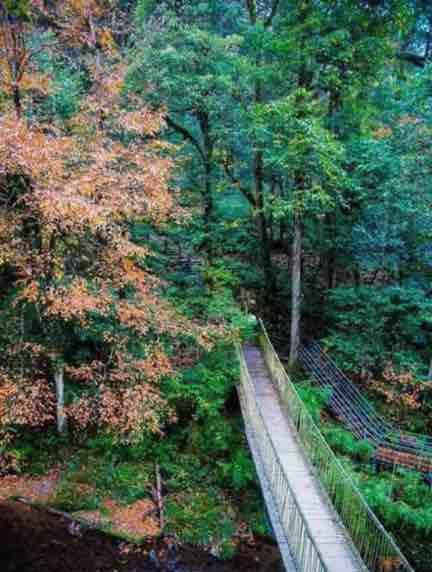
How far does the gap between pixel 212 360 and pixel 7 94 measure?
8.36 meters

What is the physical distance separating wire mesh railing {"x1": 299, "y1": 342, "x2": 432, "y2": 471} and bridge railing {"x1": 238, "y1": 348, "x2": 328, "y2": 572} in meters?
3.82

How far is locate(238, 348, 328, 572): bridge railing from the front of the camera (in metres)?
6.23

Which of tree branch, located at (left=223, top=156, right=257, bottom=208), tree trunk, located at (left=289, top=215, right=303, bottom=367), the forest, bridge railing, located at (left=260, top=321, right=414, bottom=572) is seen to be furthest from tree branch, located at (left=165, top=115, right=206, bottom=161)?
bridge railing, located at (left=260, top=321, right=414, bottom=572)

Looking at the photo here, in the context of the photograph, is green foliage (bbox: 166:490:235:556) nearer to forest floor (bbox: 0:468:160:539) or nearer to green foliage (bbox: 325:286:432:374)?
forest floor (bbox: 0:468:160:539)

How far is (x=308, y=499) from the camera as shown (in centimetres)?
771

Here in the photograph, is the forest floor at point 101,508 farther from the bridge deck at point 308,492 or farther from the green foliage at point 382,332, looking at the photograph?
the green foliage at point 382,332

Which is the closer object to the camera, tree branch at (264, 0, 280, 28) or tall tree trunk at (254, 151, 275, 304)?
tree branch at (264, 0, 280, 28)

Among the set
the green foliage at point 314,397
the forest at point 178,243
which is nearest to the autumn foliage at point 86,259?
the forest at point 178,243

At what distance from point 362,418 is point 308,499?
5325mm

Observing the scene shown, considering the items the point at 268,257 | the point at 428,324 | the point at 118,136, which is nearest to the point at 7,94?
the point at 118,136

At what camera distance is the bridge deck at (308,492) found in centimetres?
659

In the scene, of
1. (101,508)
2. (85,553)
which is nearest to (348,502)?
(85,553)

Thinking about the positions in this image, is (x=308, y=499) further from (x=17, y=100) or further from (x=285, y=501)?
(x=17, y=100)

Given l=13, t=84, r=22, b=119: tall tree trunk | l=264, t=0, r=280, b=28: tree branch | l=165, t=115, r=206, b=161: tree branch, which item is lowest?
l=13, t=84, r=22, b=119: tall tree trunk
